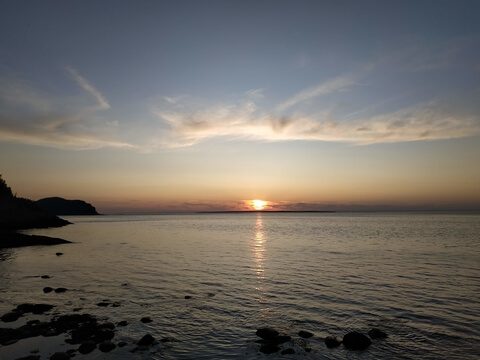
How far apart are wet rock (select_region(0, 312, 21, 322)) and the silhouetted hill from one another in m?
92.2

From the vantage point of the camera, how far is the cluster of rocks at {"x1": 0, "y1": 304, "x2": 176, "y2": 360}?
16.1 meters

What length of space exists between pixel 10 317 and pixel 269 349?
53.4 feet

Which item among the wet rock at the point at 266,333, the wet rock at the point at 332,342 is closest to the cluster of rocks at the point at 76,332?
the wet rock at the point at 266,333

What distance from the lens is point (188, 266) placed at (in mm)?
41312

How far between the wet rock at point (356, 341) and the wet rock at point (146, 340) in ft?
33.0

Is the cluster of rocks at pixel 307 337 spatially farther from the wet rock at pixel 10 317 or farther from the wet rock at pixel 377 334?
the wet rock at pixel 10 317

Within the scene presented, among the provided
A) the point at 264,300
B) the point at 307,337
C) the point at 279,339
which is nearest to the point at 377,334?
the point at 307,337

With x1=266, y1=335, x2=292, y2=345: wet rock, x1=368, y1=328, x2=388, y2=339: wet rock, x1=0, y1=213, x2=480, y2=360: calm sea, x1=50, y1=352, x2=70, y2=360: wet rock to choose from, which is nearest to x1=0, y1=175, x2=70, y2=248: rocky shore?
x1=0, y1=213, x2=480, y2=360: calm sea

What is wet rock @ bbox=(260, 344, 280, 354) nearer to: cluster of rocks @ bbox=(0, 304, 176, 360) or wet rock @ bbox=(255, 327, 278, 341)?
wet rock @ bbox=(255, 327, 278, 341)

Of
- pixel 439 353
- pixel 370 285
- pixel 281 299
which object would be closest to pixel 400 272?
pixel 370 285

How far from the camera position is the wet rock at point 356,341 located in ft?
53.8

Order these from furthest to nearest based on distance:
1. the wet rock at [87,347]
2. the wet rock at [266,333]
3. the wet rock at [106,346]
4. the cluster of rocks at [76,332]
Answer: the wet rock at [266,333] < the cluster of rocks at [76,332] < the wet rock at [106,346] < the wet rock at [87,347]

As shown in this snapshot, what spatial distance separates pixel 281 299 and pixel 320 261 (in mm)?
20466

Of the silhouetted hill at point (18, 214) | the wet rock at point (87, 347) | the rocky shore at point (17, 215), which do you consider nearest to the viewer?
the wet rock at point (87, 347)
